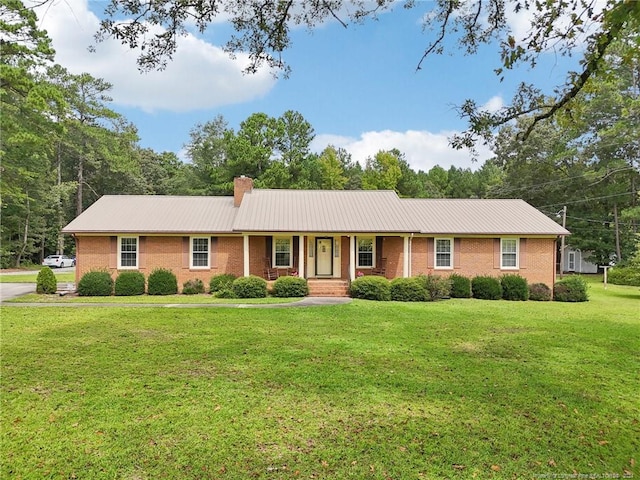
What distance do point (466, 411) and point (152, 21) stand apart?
5897mm

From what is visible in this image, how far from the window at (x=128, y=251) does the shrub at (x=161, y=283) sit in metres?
1.70

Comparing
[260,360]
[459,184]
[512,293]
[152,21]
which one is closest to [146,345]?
[260,360]

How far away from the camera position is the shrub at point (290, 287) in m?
17.2

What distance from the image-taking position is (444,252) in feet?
65.4

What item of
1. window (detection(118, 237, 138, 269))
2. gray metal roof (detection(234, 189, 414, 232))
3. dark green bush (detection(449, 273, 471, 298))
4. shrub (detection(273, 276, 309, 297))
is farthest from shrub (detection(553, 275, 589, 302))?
window (detection(118, 237, 138, 269))

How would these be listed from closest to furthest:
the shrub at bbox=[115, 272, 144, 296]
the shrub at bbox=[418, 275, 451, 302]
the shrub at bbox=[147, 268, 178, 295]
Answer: the shrub at bbox=[418, 275, 451, 302] → the shrub at bbox=[115, 272, 144, 296] → the shrub at bbox=[147, 268, 178, 295]

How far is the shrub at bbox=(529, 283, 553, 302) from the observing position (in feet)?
59.0

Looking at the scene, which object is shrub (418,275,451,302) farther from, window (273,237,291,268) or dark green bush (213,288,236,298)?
dark green bush (213,288,236,298)

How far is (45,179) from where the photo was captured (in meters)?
39.5

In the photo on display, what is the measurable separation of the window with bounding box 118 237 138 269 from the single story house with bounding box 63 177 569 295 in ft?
0.15

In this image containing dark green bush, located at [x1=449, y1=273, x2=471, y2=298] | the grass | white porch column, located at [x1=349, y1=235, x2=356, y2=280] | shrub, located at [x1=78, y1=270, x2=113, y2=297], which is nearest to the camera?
the grass

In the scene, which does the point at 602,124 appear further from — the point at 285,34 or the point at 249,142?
the point at 285,34

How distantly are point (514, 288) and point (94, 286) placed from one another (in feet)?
58.1

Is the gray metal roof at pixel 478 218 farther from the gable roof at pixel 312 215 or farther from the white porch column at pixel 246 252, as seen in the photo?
the white porch column at pixel 246 252
